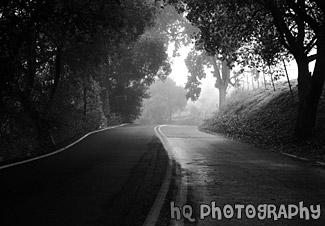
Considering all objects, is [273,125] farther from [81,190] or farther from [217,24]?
[81,190]

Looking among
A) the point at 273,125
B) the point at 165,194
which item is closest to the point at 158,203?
the point at 165,194

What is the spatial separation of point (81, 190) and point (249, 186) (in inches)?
130

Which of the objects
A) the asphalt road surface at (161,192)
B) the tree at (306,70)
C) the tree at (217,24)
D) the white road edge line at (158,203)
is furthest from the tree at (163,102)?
the white road edge line at (158,203)

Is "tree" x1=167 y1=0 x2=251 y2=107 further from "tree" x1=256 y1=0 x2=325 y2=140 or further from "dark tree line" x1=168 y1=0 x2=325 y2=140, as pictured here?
"tree" x1=256 y1=0 x2=325 y2=140

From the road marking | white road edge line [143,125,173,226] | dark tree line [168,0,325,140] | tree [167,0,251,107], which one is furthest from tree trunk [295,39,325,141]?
white road edge line [143,125,173,226]

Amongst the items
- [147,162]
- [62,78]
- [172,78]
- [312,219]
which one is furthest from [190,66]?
[172,78]

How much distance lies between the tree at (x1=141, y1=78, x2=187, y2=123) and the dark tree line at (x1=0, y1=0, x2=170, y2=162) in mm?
59281

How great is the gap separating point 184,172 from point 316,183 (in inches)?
117

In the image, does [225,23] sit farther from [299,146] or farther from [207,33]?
[299,146]

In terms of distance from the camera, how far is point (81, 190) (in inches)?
273

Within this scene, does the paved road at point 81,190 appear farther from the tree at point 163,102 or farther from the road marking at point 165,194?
the tree at point 163,102

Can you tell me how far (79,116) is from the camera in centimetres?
2983

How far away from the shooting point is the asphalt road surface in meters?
5.23

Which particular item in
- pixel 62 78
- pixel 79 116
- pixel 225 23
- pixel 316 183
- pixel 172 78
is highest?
pixel 172 78
